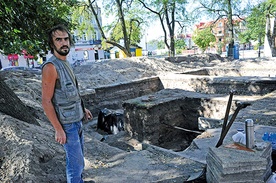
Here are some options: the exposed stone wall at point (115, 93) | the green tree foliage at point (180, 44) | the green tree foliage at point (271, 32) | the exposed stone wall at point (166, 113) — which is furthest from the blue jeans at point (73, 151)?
the green tree foliage at point (180, 44)

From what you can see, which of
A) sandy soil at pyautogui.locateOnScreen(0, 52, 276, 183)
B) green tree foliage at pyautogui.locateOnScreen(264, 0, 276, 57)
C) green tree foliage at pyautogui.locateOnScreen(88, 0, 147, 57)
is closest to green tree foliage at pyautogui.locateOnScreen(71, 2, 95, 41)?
green tree foliage at pyautogui.locateOnScreen(88, 0, 147, 57)

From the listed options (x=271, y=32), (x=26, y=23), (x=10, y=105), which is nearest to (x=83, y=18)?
(x=271, y=32)

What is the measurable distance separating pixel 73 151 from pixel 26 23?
2.81m

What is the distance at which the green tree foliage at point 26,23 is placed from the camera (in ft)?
11.9

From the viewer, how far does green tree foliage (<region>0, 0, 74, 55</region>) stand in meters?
3.62

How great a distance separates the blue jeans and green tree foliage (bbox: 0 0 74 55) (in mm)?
1860

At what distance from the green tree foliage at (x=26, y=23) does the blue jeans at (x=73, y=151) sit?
6.10 feet

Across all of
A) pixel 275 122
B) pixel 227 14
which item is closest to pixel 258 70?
pixel 227 14

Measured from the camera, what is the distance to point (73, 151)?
2.31m

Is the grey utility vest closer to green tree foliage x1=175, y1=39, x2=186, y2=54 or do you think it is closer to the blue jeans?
the blue jeans

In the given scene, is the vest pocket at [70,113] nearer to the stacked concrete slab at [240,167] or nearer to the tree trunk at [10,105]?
the stacked concrete slab at [240,167]

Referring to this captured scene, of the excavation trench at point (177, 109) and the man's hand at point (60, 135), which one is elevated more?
the man's hand at point (60, 135)

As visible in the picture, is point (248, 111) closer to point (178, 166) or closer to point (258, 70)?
point (178, 166)

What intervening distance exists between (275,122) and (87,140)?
4002 mm
